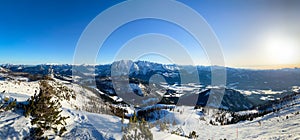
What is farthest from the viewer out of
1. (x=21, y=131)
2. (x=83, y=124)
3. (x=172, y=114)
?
(x=172, y=114)

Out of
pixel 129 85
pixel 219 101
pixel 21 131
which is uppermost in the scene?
pixel 21 131

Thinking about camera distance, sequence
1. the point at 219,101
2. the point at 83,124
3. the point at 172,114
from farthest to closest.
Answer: the point at 219,101 < the point at 172,114 < the point at 83,124

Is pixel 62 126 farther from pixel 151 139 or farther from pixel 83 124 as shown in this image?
pixel 151 139

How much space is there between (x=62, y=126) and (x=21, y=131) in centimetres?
220

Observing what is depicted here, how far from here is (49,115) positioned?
37.3 feet

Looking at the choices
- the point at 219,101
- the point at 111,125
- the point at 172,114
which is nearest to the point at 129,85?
the point at 219,101

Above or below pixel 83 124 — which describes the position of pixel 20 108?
above

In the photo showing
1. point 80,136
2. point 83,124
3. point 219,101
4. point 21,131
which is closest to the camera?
point 21,131

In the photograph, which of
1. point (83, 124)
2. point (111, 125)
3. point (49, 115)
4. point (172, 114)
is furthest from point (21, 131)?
point (172, 114)

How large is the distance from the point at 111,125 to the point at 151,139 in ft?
10.3

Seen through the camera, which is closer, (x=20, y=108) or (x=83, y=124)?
(x=20, y=108)

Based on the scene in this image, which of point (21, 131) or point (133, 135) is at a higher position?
point (21, 131)

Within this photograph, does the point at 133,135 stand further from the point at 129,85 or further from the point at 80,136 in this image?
the point at 129,85

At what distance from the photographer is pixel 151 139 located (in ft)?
39.1
